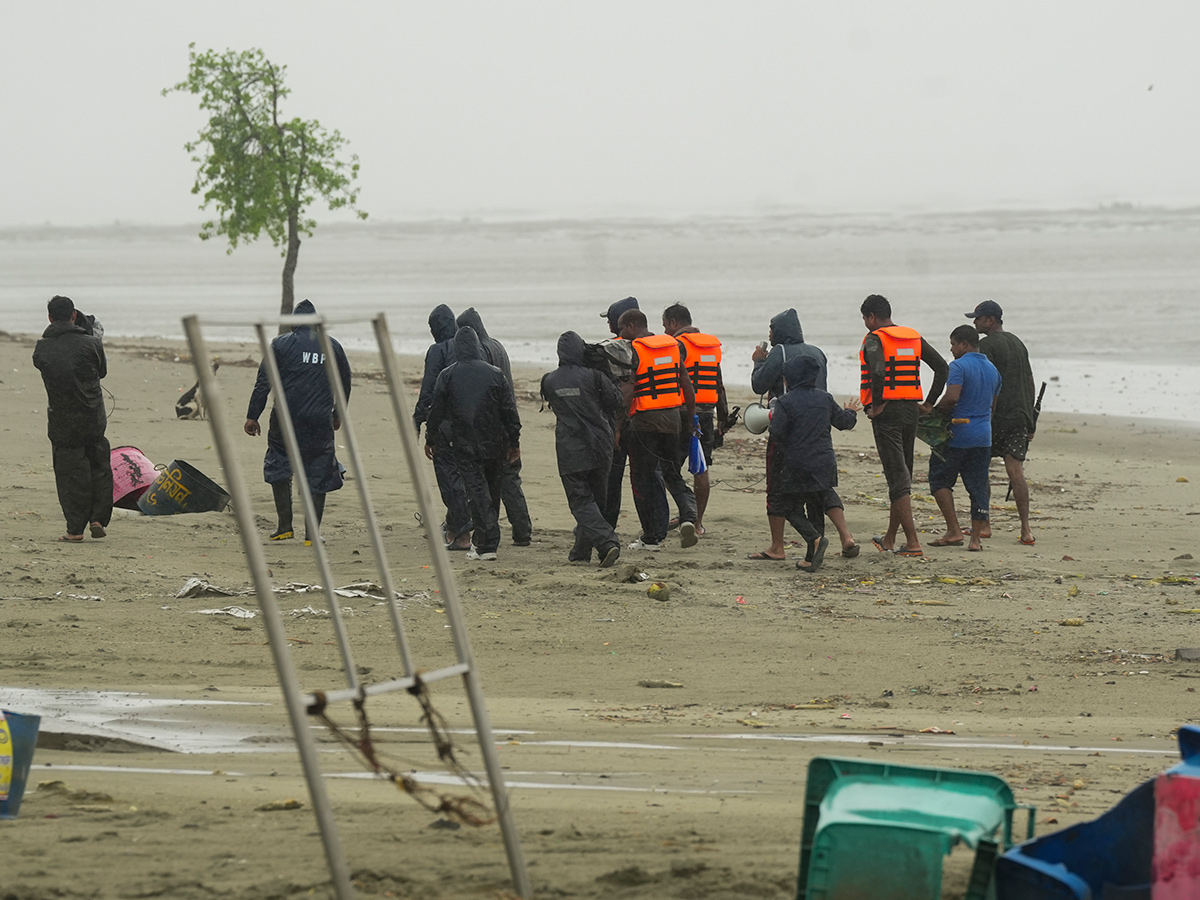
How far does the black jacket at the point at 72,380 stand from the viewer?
10141 millimetres

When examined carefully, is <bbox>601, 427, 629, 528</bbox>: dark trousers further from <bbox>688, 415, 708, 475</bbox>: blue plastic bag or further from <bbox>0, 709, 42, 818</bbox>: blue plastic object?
<bbox>0, 709, 42, 818</bbox>: blue plastic object

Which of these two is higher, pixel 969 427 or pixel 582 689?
pixel 969 427

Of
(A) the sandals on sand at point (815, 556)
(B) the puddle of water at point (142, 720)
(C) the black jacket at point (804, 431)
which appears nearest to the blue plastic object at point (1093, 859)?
(B) the puddle of water at point (142, 720)

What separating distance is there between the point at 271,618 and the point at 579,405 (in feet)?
22.4

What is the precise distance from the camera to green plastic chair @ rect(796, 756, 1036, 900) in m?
3.34

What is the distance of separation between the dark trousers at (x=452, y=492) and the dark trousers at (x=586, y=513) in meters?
0.92

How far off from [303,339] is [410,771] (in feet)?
18.1

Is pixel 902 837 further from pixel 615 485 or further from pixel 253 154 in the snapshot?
pixel 253 154

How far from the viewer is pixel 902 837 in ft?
11.0

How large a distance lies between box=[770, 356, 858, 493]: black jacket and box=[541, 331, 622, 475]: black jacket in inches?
49.4

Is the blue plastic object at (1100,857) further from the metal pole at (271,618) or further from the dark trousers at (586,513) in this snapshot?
the dark trousers at (586,513)

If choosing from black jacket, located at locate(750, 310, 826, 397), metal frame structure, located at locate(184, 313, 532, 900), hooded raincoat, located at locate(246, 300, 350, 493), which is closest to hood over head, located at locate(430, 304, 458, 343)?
hooded raincoat, located at locate(246, 300, 350, 493)

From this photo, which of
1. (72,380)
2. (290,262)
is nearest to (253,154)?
(290,262)

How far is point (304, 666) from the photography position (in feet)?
23.1
